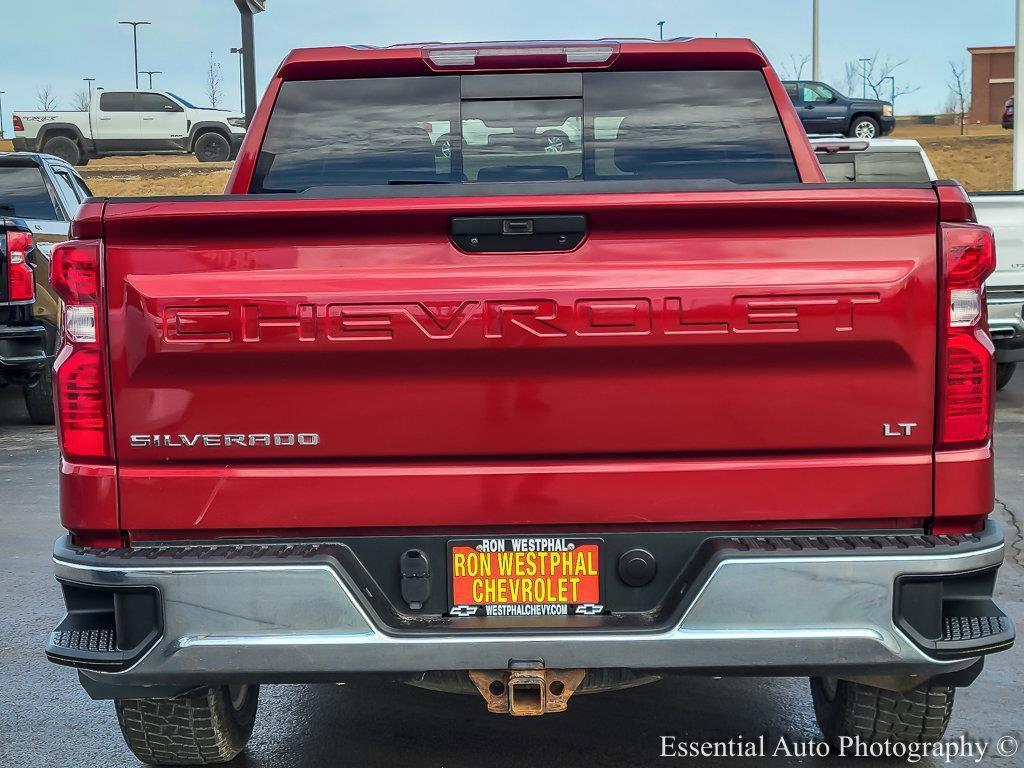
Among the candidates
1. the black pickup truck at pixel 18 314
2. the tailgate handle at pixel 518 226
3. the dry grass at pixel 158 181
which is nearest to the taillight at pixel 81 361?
the tailgate handle at pixel 518 226

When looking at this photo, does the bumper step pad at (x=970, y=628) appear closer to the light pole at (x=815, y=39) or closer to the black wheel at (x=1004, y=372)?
the black wheel at (x=1004, y=372)

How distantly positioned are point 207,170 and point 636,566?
105 ft

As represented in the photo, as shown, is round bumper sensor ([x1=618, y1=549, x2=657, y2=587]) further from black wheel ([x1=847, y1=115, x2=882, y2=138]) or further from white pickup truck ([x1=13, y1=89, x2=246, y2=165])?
black wheel ([x1=847, y1=115, x2=882, y2=138])

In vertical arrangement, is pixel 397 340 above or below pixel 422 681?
above

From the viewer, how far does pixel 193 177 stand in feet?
106

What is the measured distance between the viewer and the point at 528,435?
2.90 metres

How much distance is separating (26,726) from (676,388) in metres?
2.55

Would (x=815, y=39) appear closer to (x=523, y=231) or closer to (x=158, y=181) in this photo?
(x=158, y=181)

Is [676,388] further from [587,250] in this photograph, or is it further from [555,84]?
[555,84]

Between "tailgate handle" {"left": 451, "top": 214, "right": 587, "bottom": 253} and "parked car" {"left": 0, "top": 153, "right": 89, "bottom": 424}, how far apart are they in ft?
23.0

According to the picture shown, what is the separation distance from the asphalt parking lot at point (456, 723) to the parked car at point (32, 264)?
4974 millimetres

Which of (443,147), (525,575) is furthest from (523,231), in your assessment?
(443,147)

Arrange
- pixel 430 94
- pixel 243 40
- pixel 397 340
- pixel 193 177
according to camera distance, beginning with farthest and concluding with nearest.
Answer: pixel 193 177 → pixel 243 40 → pixel 430 94 → pixel 397 340

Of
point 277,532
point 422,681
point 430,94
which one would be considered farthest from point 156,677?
point 430,94
